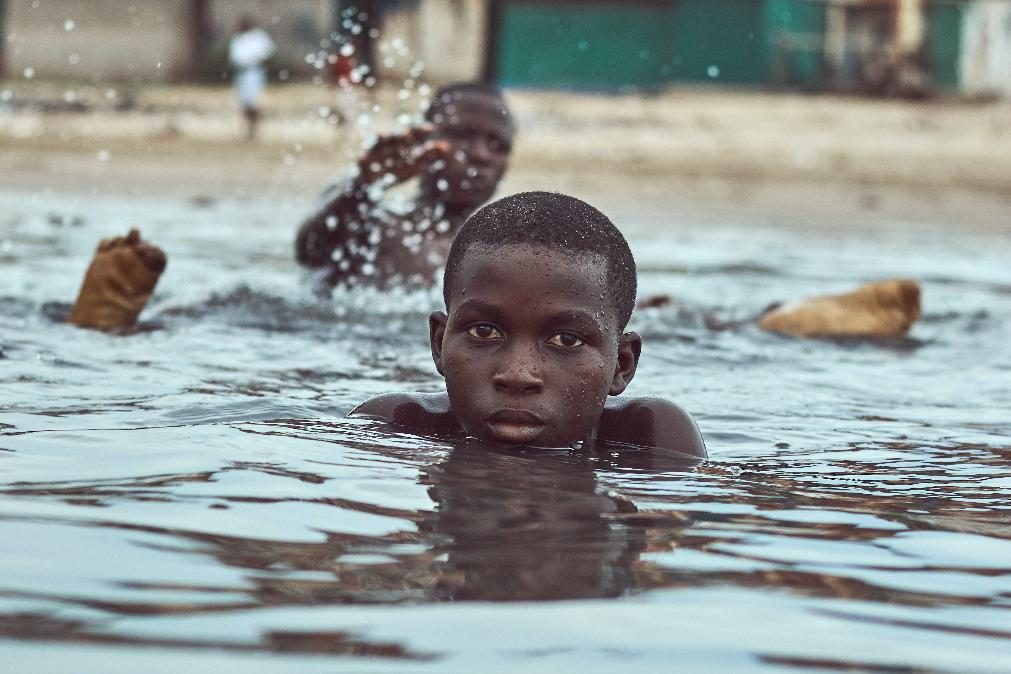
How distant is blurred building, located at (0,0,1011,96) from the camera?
2725 centimetres

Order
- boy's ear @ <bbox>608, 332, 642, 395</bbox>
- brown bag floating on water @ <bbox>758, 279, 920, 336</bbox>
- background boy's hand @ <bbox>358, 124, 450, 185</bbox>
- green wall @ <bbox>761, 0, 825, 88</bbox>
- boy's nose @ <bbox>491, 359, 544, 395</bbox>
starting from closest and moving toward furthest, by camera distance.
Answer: boy's nose @ <bbox>491, 359, 544, 395</bbox> → boy's ear @ <bbox>608, 332, 642, 395</bbox> → background boy's hand @ <bbox>358, 124, 450, 185</bbox> → brown bag floating on water @ <bbox>758, 279, 920, 336</bbox> → green wall @ <bbox>761, 0, 825, 88</bbox>

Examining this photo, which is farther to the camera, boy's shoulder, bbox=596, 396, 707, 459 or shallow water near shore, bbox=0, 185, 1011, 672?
boy's shoulder, bbox=596, 396, 707, 459

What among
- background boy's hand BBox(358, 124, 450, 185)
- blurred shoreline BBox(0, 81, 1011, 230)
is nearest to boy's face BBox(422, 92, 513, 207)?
background boy's hand BBox(358, 124, 450, 185)

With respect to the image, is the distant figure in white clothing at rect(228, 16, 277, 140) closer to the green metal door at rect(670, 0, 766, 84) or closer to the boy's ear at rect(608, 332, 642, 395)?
the green metal door at rect(670, 0, 766, 84)

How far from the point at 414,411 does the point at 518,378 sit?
667 mm

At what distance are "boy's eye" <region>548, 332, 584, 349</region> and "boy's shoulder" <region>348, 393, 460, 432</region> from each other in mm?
465

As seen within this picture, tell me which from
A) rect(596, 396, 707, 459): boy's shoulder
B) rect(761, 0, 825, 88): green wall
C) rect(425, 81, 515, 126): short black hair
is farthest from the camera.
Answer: rect(761, 0, 825, 88): green wall

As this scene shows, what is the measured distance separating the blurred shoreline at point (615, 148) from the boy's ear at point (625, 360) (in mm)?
11830

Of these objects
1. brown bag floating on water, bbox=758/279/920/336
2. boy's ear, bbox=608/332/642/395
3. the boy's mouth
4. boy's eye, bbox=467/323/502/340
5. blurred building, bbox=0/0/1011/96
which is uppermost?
blurred building, bbox=0/0/1011/96

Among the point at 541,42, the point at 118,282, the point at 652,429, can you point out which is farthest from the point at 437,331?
the point at 541,42

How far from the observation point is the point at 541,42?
28.7 metres

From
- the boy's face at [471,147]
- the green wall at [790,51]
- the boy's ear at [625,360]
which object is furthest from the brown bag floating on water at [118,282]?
the green wall at [790,51]

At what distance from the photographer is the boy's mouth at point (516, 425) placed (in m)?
3.76

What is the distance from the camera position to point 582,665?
2.29 m
